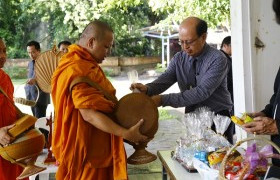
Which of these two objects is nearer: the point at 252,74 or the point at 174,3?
the point at 252,74

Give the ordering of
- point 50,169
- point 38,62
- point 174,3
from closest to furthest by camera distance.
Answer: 1. point 50,169
2. point 38,62
3. point 174,3

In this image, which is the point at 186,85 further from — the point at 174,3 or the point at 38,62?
the point at 174,3

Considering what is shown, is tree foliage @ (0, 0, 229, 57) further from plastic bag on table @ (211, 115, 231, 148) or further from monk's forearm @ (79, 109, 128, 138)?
monk's forearm @ (79, 109, 128, 138)

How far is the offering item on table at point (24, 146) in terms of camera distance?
2.22 meters

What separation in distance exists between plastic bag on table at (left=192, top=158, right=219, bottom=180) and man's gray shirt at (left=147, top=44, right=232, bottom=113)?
2.29 ft

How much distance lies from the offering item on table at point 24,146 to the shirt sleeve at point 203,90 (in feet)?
2.91

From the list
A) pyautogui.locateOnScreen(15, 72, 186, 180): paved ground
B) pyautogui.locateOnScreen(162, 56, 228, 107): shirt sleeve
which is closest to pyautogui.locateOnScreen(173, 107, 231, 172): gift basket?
pyautogui.locateOnScreen(162, 56, 228, 107): shirt sleeve

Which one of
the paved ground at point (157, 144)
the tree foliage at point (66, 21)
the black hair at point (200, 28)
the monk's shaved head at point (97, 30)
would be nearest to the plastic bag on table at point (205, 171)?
the monk's shaved head at point (97, 30)

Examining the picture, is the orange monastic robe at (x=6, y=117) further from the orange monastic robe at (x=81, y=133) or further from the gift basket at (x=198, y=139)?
the gift basket at (x=198, y=139)

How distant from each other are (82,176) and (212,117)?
862 millimetres

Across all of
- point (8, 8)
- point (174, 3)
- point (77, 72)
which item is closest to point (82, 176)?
point (77, 72)

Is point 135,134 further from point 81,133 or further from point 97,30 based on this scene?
point 97,30

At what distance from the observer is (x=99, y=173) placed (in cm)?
208

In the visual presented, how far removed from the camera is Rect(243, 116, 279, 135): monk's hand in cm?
162
